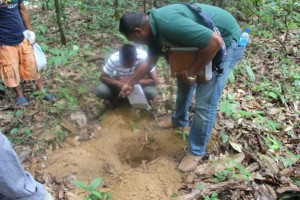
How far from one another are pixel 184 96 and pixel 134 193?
1222 mm

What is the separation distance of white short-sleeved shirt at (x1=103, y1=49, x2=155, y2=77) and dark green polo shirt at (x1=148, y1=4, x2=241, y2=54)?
1.11 m

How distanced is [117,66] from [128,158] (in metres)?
1.18

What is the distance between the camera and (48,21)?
7.17m

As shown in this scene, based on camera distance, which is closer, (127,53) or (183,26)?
(183,26)

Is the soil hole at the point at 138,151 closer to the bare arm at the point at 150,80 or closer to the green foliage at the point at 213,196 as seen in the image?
the bare arm at the point at 150,80

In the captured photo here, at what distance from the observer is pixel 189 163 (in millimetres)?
3357

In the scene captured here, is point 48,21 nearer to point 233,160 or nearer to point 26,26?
point 26,26

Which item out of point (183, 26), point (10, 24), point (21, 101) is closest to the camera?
point (183, 26)

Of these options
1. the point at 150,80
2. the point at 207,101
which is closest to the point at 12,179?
the point at 207,101

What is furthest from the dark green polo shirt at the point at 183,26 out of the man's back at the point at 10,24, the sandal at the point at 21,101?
the sandal at the point at 21,101

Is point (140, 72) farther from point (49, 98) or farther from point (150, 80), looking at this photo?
point (49, 98)

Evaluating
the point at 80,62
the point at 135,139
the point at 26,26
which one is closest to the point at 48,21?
the point at 80,62

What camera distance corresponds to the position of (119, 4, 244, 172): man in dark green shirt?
2656 millimetres

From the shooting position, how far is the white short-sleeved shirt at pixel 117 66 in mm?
4062
